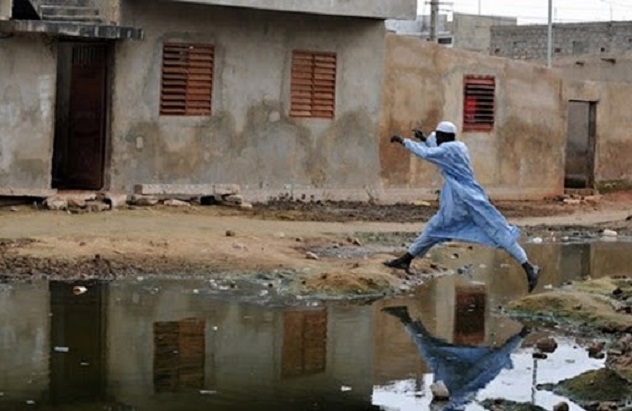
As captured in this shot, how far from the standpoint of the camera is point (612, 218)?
23609 mm

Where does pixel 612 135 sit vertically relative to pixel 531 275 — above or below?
above

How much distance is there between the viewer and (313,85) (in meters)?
22.0

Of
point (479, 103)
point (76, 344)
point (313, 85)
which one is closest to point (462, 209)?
point (76, 344)

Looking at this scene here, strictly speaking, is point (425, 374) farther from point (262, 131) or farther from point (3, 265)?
point (262, 131)

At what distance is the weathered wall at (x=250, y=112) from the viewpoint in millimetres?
19938

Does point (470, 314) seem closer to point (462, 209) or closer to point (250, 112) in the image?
point (462, 209)

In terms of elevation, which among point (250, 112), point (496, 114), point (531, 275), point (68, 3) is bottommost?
point (531, 275)

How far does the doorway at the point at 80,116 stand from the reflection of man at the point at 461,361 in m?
9.35

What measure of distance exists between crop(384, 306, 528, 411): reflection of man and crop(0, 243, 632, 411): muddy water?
0.02 m

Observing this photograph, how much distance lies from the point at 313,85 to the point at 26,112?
5.12 metres

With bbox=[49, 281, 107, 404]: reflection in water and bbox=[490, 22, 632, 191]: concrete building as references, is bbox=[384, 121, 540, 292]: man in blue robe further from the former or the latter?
bbox=[490, 22, 632, 191]: concrete building

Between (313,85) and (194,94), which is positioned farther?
(313,85)

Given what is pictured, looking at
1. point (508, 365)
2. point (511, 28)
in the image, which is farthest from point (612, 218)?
point (511, 28)

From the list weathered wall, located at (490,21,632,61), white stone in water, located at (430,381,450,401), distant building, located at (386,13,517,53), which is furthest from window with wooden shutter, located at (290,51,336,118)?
distant building, located at (386,13,517,53)
